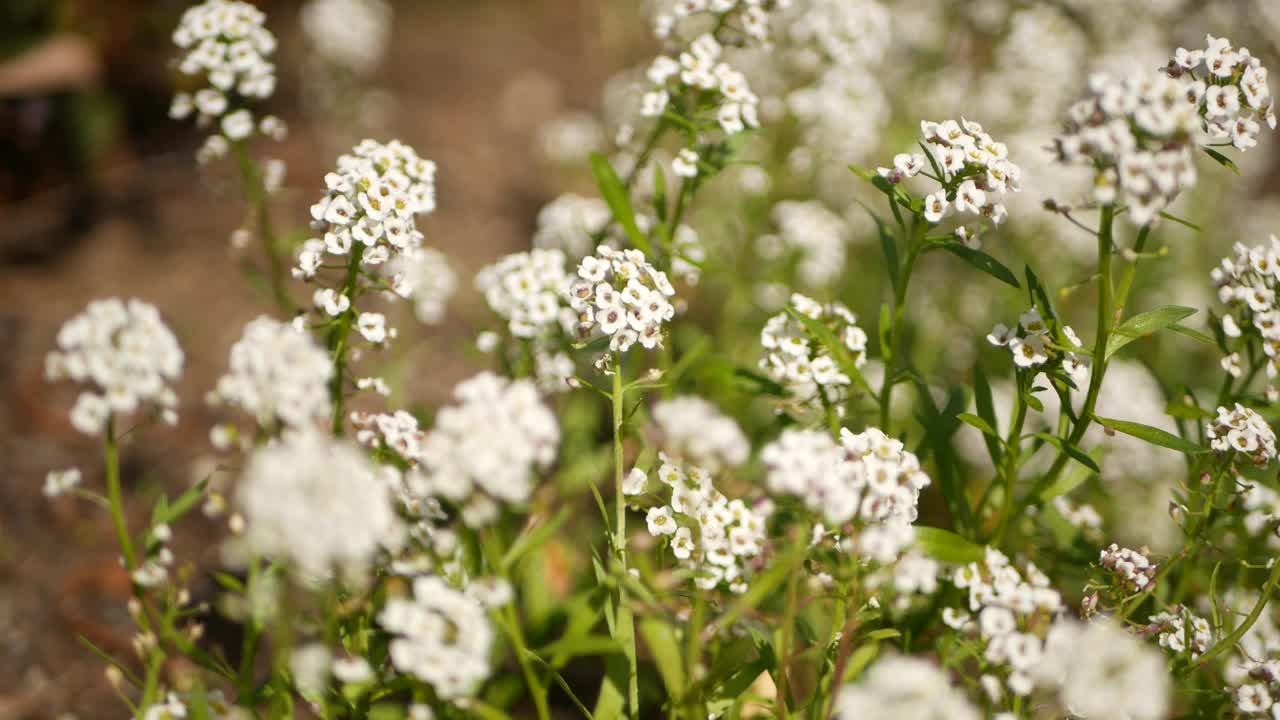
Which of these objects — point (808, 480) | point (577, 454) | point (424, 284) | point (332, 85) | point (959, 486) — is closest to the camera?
point (808, 480)

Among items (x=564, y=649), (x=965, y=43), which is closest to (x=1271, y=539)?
(x=564, y=649)

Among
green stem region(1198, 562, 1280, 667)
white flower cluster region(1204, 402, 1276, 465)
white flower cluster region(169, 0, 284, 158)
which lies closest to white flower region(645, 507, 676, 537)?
green stem region(1198, 562, 1280, 667)

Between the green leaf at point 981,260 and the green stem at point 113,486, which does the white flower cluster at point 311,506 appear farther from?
the green leaf at point 981,260

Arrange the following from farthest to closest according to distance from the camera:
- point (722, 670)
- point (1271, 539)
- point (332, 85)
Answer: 1. point (332, 85)
2. point (1271, 539)
3. point (722, 670)

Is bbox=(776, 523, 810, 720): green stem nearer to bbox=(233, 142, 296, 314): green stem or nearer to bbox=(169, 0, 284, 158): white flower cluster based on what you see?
bbox=(233, 142, 296, 314): green stem

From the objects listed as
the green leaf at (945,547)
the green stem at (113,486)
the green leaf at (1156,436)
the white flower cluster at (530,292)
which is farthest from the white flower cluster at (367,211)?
the green leaf at (1156,436)

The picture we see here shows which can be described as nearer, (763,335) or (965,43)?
(763,335)

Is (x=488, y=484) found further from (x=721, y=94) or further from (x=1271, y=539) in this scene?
(x=1271, y=539)
